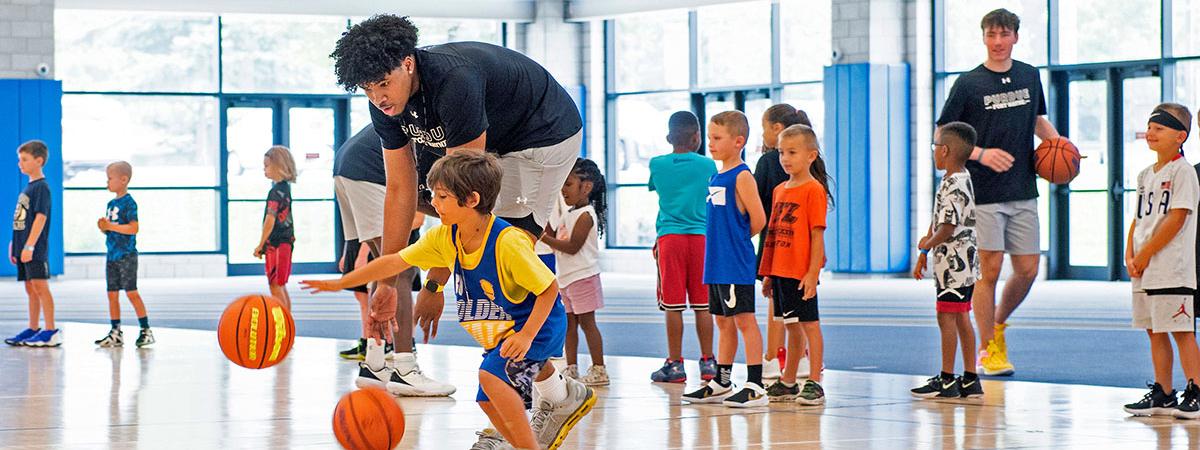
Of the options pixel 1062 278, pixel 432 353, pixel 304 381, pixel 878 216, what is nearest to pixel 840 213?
pixel 878 216

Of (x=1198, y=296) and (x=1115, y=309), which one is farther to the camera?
(x=1115, y=309)

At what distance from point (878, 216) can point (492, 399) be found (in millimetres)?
13805

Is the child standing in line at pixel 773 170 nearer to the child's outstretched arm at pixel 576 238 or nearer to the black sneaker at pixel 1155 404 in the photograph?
the child's outstretched arm at pixel 576 238

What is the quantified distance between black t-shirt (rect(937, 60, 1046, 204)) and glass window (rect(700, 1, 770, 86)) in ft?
40.2

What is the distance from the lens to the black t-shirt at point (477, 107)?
414cm

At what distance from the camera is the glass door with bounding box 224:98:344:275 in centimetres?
2034

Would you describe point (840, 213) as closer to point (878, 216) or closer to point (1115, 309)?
point (878, 216)

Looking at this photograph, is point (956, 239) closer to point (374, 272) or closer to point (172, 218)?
point (374, 272)

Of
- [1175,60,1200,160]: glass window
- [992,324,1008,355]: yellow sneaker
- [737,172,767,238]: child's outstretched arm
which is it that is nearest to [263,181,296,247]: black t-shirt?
[737,172,767,238]: child's outstretched arm

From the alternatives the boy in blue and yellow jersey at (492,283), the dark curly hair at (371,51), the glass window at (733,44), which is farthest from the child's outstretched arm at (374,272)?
the glass window at (733,44)

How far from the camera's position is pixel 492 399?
4109 mm

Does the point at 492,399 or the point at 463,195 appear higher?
the point at 463,195

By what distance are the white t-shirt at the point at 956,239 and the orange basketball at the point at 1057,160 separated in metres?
0.86

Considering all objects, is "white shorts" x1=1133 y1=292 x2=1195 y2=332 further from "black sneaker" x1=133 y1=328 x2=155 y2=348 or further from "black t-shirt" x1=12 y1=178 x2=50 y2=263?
"black t-shirt" x1=12 y1=178 x2=50 y2=263
